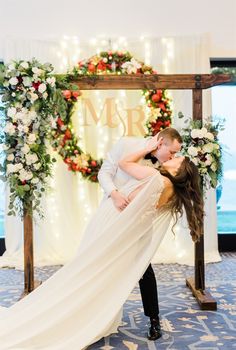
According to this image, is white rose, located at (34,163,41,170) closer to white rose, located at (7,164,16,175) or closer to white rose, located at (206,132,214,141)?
white rose, located at (7,164,16,175)

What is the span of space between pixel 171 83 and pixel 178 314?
1897mm

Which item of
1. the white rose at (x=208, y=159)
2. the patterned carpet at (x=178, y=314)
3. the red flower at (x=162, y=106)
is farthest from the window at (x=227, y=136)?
the white rose at (x=208, y=159)

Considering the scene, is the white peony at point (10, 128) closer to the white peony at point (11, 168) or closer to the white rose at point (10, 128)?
the white rose at point (10, 128)

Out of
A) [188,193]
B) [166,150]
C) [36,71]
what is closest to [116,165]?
[166,150]

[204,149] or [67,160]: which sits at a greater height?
[204,149]

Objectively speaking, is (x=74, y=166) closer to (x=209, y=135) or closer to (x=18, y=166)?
(x=18, y=166)

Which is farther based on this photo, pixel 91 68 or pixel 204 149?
pixel 91 68

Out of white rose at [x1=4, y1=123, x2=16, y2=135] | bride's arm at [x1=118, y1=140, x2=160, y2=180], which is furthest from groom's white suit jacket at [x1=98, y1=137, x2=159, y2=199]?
white rose at [x1=4, y1=123, x2=16, y2=135]

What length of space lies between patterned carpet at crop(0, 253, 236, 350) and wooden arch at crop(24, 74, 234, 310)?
0.54 feet

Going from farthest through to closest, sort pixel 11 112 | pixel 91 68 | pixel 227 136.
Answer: pixel 227 136 < pixel 91 68 < pixel 11 112

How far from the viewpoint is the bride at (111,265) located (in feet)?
9.76

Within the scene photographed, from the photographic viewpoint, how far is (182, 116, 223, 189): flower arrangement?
3859mm

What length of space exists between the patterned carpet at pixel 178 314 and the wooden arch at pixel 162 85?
0.54 ft

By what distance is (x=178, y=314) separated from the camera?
147 inches
